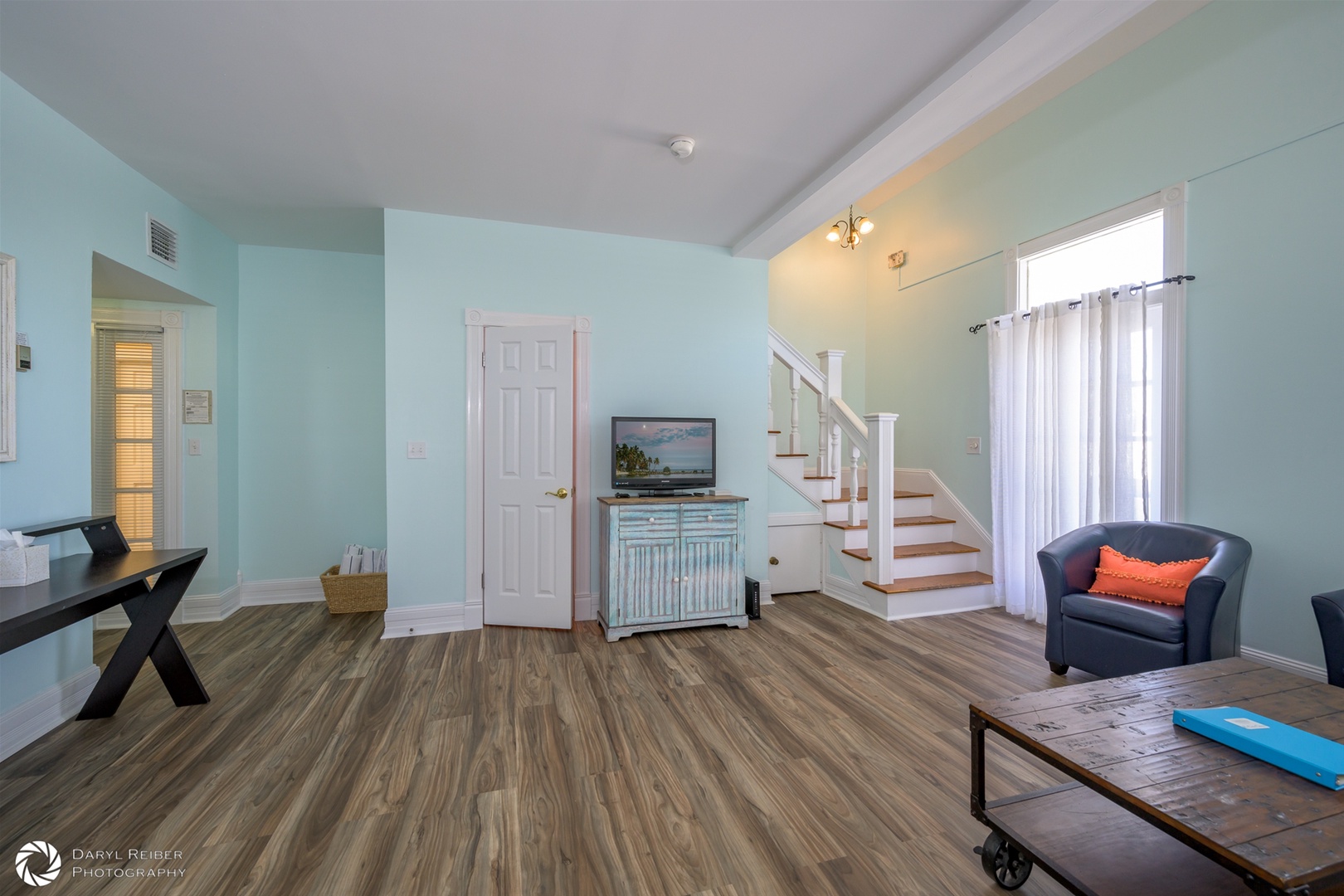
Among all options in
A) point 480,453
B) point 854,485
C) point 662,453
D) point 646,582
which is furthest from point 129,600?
point 854,485

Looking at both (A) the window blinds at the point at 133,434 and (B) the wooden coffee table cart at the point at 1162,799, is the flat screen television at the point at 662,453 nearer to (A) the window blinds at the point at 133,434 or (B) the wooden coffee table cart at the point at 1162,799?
(B) the wooden coffee table cart at the point at 1162,799

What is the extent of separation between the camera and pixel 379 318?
4500mm

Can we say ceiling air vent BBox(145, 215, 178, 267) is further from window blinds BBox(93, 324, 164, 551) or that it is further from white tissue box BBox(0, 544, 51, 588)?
white tissue box BBox(0, 544, 51, 588)

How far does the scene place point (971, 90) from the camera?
2.32 m

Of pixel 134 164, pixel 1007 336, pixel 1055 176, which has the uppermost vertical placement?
pixel 1055 176

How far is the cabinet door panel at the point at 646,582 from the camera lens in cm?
360

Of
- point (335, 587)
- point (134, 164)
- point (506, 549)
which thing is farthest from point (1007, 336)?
point (134, 164)

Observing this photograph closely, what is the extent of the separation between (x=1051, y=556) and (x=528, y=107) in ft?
11.5

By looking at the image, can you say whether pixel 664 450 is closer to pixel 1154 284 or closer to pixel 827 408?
pixel 827 408

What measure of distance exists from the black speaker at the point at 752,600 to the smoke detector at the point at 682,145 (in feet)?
8.90

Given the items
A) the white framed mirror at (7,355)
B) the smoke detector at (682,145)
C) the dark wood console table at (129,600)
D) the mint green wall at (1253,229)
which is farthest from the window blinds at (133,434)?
the mint green wall at (1253,229)

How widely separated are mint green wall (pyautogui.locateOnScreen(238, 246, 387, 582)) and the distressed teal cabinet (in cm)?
194

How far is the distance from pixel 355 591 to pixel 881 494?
3.87 m

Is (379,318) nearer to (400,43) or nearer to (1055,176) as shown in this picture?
(400,43)
